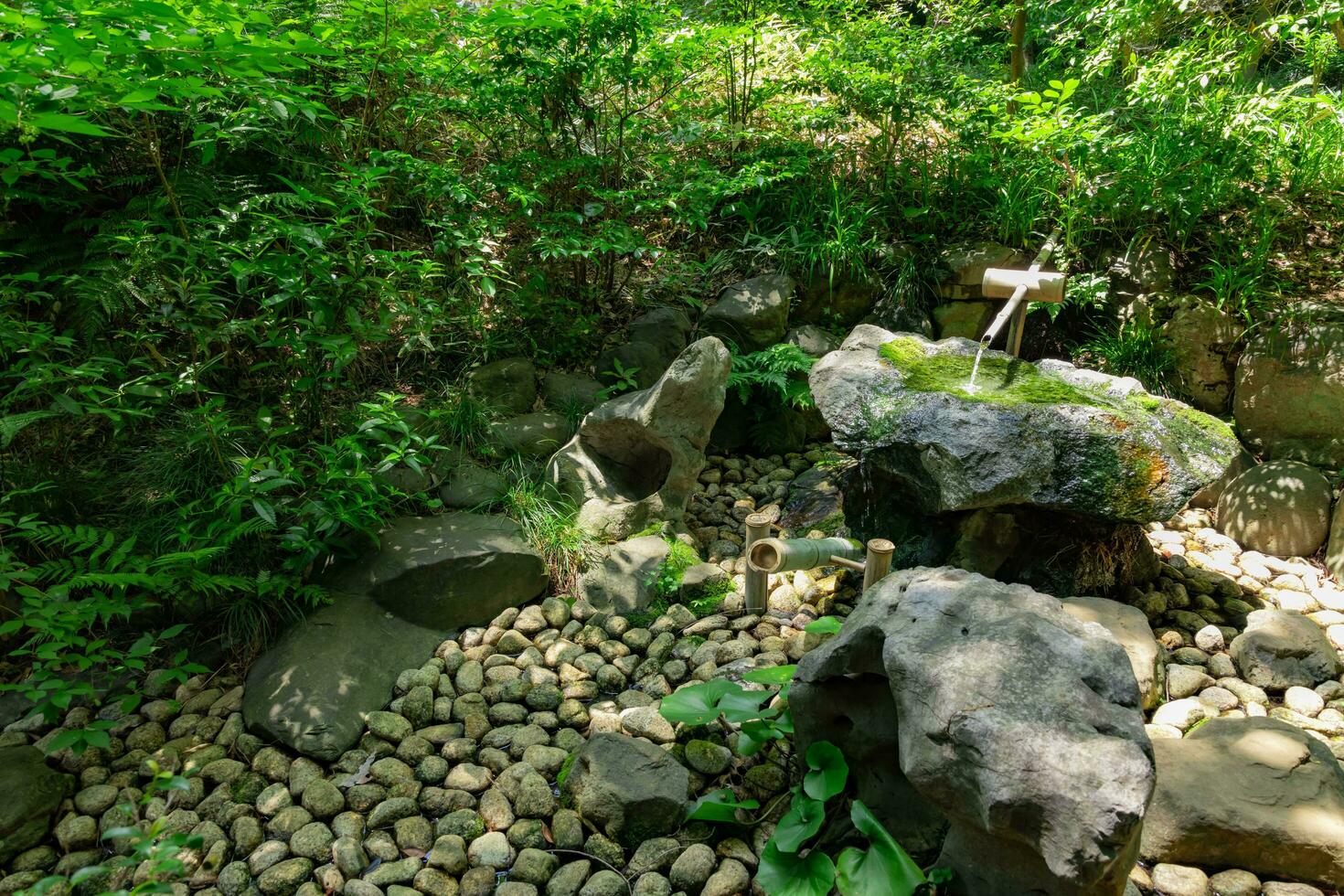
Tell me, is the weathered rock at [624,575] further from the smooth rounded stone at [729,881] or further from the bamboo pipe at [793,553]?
the smooth rounded stone at [729,881]

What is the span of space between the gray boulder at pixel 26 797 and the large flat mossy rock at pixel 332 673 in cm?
57

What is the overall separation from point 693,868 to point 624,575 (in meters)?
1.46

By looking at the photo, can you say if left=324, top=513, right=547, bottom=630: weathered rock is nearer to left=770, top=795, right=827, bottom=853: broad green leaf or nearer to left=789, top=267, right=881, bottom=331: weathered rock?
left=770, top=795, right=827, bottom=853: broad green leaf

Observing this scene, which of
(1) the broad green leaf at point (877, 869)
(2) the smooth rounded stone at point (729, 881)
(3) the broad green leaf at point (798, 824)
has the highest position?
(1) the broad green leaf at point (877, 869)

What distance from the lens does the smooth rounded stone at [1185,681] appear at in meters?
3.02

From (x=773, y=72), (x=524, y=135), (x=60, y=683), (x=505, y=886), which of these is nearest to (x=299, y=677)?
(x=60, y=683)

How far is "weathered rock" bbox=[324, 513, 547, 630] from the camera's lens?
338cm

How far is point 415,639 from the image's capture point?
11.0ft

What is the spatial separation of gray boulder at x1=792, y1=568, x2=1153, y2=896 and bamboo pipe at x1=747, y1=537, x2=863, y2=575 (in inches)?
36.5

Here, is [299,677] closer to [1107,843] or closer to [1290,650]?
[1107,843]

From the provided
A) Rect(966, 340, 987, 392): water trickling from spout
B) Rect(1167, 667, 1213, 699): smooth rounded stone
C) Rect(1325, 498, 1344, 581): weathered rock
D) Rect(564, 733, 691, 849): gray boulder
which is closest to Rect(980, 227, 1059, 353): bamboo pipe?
Rect(966, 340, 987, 392): water trickling from spout

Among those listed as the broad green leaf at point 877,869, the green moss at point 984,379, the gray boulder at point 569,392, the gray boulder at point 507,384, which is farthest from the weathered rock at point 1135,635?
the gray boulder at point 507,384

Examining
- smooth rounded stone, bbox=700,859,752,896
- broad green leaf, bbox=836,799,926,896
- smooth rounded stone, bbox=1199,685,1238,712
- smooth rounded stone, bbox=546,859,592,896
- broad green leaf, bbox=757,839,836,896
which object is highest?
broad green leaf, bbox=836,799,926,896

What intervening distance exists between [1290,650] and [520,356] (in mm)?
3729
